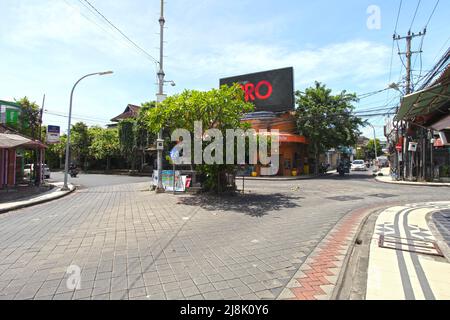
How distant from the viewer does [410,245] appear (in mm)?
5582

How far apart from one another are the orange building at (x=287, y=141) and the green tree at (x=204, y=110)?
16.1 m

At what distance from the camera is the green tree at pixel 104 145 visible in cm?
3371

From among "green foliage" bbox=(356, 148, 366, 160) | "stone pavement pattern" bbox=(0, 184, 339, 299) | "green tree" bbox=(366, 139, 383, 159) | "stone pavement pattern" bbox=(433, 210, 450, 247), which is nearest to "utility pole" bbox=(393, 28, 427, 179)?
"stone pavement pattern" bbox=(433, 210, 450, 247)

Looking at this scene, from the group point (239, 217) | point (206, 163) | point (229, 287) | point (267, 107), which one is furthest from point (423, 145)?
point (229, 287)

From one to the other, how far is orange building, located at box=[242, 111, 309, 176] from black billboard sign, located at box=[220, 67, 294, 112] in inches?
39.8

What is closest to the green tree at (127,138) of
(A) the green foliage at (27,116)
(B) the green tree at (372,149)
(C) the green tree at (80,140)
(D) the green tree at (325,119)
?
(C) the green tree at (80,140)

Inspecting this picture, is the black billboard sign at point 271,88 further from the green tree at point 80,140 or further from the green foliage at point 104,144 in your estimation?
the green tree at point 80,140

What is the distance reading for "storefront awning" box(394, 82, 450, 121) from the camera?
20.5ft

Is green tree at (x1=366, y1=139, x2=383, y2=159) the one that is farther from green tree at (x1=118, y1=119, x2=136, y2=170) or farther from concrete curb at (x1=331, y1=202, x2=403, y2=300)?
concrete curb at (x1=331, y1=202, x2=403, y2=300)

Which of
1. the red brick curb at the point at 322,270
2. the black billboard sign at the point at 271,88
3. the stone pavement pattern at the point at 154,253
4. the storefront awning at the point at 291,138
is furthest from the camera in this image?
the black billboard sign at the point at 271,88

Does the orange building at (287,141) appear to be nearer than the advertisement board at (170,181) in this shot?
No

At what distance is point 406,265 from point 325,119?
24453 mm

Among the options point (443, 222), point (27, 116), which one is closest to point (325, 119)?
point (443, 222)
